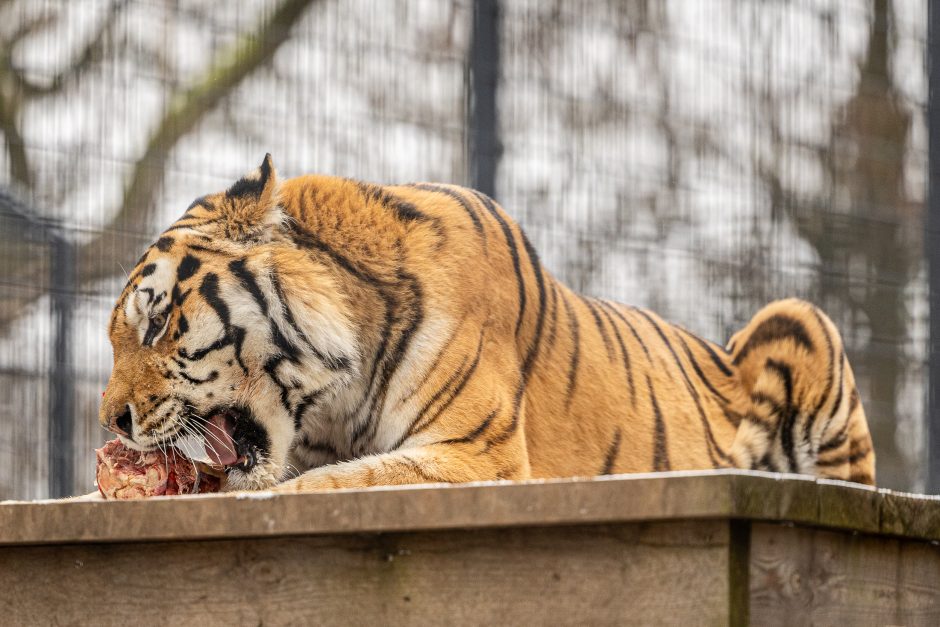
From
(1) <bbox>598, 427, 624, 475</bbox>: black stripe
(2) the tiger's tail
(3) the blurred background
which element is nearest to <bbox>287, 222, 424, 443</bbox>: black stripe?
(1) <bbox>598, 427, 624, 475</bbox>: black stripe

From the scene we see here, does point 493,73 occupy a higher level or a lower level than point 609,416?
higher

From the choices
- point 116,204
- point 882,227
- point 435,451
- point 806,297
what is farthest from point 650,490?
point 882,227

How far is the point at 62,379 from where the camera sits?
2.68 metres

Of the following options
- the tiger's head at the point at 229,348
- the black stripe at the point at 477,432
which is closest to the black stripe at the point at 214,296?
the tiger's head at the point at 229,348

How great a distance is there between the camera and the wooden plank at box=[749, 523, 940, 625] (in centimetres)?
103

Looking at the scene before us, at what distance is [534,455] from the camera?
2166 millimetres

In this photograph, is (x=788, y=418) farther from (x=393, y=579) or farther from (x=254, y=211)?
(x=393, y=579)

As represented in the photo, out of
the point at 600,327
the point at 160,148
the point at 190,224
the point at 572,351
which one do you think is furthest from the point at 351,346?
the point at 160,148

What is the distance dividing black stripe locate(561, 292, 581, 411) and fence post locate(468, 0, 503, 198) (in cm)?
58

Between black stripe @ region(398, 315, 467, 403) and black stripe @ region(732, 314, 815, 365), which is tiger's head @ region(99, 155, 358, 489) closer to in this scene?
black stripe @ region(398, 315, 467, 403)

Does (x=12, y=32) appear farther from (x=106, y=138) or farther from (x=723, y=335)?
(x=723, y=335)

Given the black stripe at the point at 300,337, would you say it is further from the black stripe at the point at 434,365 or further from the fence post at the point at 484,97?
the fence post at the point at 484,97

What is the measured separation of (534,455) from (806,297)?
185 cm

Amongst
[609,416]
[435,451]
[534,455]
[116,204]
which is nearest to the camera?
[435,451]
